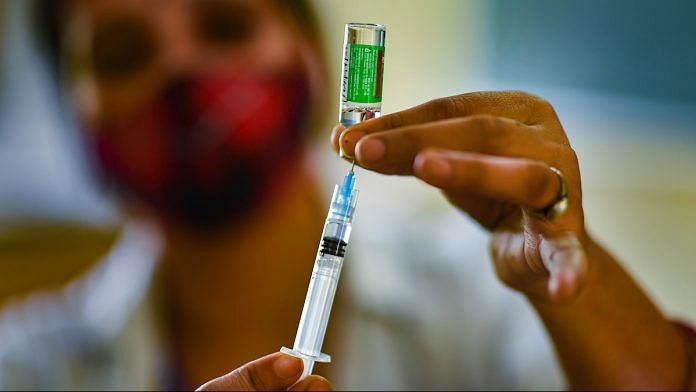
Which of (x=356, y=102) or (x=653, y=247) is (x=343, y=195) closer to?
(x=356, y=102)

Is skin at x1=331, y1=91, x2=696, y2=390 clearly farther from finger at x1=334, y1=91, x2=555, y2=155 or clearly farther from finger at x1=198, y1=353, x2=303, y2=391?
finger at x1=198, y1=353, x2=303, y2=391

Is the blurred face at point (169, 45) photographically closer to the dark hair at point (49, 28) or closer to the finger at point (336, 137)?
the dark hair at point (49, 28)

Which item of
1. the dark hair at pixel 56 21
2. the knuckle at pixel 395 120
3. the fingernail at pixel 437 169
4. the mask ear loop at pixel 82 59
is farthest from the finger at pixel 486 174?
the mask ear loop at pixel 82 59

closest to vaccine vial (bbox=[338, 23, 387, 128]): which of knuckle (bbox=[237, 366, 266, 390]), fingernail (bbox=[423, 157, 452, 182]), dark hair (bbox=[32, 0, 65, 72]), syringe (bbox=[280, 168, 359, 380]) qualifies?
syringe (bbox=[280, 168, 359, 380])

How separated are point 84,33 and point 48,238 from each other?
0.81 metres

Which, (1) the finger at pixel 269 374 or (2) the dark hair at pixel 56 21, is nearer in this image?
(1) the finger at pixel 269 374

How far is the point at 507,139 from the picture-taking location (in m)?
0.72

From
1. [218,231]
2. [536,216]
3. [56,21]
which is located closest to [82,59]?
[56,21]

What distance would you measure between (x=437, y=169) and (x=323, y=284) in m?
0.23

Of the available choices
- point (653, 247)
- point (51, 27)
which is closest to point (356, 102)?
point (51, 27)

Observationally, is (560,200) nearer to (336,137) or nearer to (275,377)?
(336,137)

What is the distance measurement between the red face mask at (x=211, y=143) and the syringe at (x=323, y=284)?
793mm

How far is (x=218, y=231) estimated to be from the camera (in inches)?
68.1

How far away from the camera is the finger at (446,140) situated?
708mm
